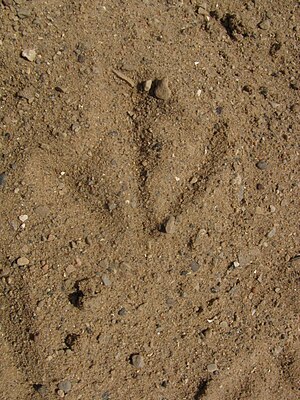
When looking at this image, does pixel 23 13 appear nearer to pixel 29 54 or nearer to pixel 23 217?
pixel 29 54

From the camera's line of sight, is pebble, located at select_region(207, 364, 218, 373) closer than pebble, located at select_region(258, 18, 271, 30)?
Yes

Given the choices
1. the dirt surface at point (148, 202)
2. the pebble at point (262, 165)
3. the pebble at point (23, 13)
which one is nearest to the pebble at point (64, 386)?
the dirt surface at point (148, 202)

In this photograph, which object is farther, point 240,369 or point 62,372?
point 240,369

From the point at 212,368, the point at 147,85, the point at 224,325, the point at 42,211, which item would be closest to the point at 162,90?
the point at 147,85

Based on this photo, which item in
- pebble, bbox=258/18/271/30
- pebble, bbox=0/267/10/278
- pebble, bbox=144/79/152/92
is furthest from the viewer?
pebble, bbox=258/18/271/30

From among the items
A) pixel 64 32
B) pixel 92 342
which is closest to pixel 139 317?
pixel 92 342

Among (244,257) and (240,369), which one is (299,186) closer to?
(244,257)

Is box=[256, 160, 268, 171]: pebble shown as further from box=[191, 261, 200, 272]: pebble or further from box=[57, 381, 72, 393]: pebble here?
box=[57, 381, 72, 393]: pebble

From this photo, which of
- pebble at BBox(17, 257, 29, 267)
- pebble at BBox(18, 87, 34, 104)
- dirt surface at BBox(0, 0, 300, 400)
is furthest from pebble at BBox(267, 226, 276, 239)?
pebble at BBox(18, 87, 34, 104)
